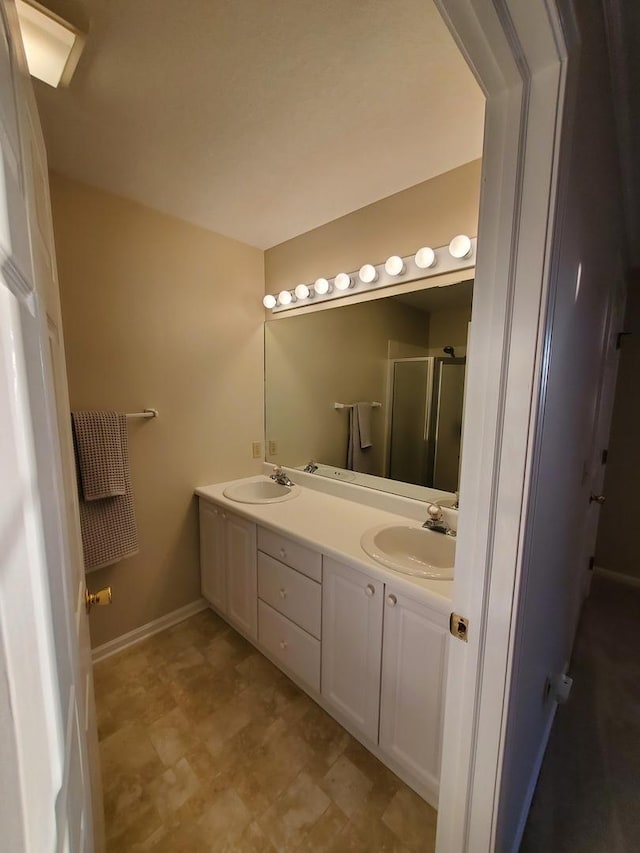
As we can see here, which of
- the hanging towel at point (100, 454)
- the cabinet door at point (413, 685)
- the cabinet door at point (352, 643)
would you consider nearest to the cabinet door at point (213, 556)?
the hanging towel at point (100, 454)

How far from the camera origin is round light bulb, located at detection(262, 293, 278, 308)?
225 cm

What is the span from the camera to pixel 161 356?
74.4 inches

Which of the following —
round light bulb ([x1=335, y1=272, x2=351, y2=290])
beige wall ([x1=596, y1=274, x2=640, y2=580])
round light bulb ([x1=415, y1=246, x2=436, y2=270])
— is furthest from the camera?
beige wall ([x1=596, y1=274, x2=640, y2=580])

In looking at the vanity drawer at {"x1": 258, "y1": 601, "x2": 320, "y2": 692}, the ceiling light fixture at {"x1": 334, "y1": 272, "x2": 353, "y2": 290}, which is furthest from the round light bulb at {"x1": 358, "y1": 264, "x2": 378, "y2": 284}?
the vanity drawer at {"x1": 258, "y1": 601, "x2": 320, "y2": 692}

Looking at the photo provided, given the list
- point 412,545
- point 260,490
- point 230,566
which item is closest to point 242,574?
point 230,566

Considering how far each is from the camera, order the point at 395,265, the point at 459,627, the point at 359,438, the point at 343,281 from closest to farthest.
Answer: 1. the point at 459,627
2. the point at 395,265
3. the point at 343,281
4. the point at 359,438

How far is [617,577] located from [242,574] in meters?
2.85

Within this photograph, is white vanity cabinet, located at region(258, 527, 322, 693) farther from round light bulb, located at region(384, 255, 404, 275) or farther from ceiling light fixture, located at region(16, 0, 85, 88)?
ceiling light fixture, located at region(16, 0, 85, 88)

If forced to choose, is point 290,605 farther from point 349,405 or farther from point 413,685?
point 349,405

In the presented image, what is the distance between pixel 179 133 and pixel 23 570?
1598 millimetres

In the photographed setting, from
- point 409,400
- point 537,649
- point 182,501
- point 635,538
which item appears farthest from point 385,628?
point 635,538

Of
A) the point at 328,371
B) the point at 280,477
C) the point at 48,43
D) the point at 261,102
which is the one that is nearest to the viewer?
the point at 48,43

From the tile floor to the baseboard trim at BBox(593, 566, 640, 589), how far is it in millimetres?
2405

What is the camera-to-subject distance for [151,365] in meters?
1.86
